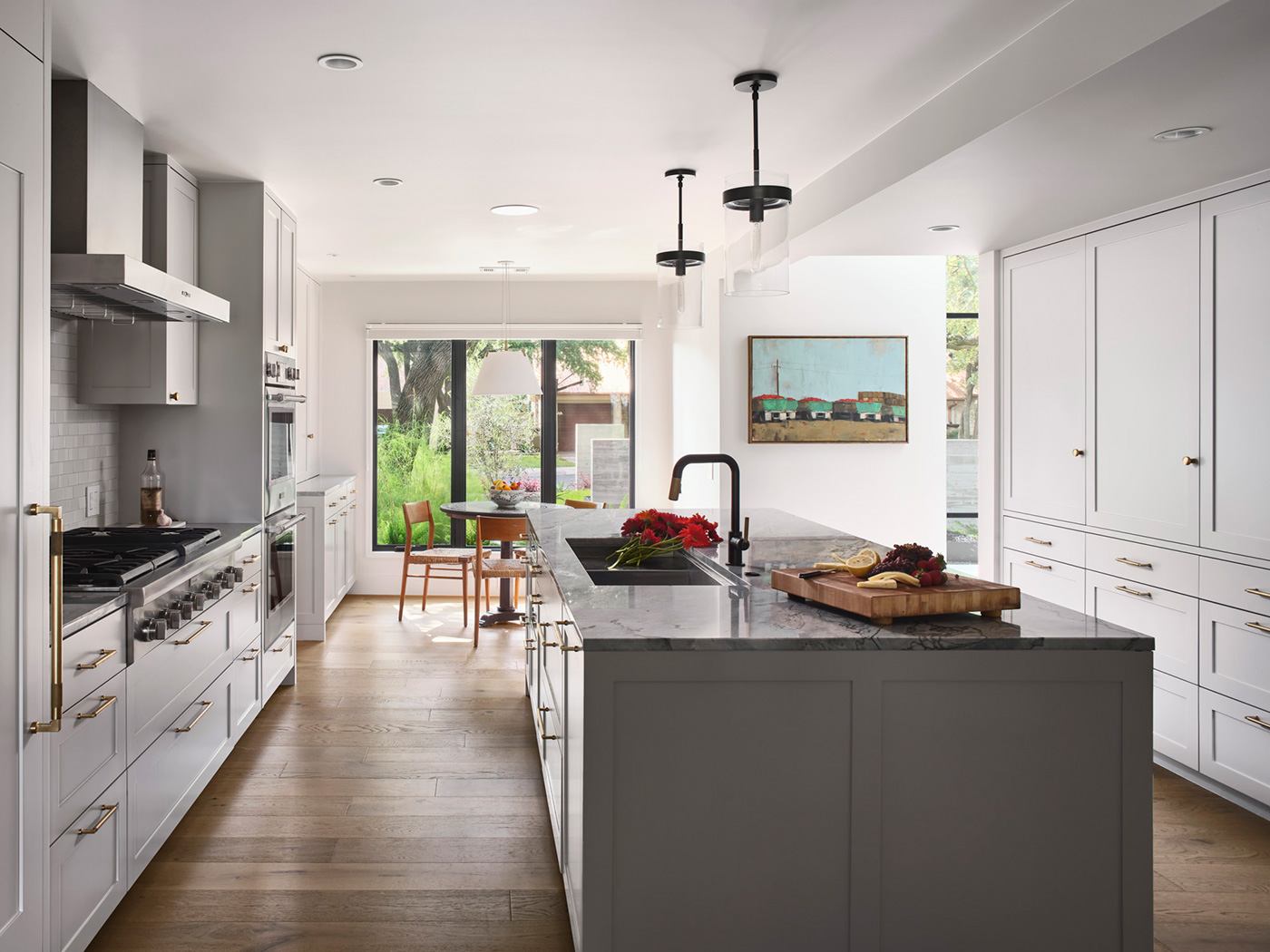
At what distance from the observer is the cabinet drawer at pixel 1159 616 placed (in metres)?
3.31

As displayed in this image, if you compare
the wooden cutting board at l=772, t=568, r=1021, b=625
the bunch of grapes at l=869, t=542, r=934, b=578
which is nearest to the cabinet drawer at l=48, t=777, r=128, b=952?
the wooden cutting board at l=772, t=568, r=1021, b=625

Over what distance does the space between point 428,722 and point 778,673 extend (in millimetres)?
2615

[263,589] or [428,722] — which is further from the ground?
[263,589]

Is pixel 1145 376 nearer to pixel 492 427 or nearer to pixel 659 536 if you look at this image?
pixel 659 536

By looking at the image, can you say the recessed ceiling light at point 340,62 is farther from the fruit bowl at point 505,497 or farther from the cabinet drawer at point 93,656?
the fruit bowl at point 505,497

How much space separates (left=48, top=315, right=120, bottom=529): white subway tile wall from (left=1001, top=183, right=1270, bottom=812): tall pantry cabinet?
157 inches

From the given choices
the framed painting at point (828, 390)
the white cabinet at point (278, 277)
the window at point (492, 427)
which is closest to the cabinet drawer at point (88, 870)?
the white cabinet at point (278, 277)

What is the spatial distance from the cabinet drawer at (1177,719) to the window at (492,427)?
4.14 metres

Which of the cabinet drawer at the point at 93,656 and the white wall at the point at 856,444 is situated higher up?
the white wall at the point at 856,444

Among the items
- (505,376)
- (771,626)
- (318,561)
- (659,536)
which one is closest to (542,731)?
(659,536)

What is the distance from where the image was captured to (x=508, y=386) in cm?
594

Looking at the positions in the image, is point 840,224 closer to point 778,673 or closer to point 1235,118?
point 1235,118

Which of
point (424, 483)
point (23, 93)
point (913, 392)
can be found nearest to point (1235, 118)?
point (23, 93)

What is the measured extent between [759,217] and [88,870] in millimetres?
2447
